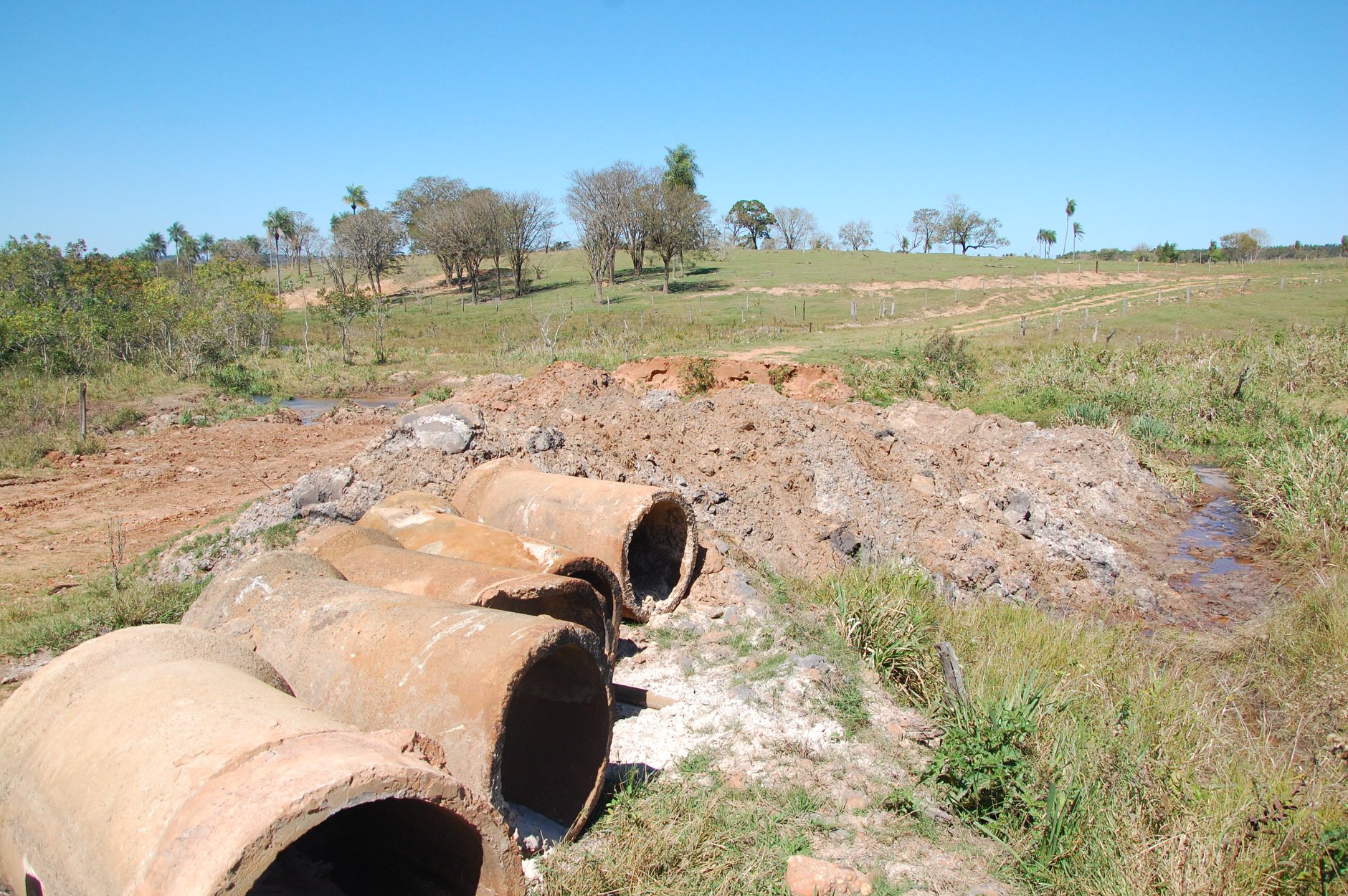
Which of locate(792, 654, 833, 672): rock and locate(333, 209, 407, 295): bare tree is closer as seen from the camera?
locate(792, 654, 833, 672): rock

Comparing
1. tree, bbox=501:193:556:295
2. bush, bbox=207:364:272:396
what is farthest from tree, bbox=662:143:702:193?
bush, bbox=207:364:272:396

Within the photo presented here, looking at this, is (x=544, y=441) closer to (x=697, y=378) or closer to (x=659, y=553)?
(x=659, y=553)

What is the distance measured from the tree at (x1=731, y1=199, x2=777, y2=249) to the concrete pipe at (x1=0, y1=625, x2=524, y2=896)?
94.1m

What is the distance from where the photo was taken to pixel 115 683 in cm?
322

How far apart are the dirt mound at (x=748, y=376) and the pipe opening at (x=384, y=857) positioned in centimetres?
1461

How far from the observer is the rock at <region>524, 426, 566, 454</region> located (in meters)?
8.77

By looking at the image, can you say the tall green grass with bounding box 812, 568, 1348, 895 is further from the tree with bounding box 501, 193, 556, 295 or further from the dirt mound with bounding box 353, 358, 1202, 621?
the tree with bounding box 501, 193, 556, 295

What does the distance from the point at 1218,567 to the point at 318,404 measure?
22.3 meters

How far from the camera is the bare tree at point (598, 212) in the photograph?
52.1 meters

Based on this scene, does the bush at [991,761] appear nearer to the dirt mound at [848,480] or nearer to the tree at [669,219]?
the dirt mound at [848,480]

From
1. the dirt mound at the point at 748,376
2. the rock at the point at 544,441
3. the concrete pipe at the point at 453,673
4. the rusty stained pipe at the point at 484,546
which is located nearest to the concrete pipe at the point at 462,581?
the rusty stained pipe at the point at 484,546

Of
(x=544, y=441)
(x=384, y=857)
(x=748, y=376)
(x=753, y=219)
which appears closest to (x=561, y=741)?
(x=384, y=857)

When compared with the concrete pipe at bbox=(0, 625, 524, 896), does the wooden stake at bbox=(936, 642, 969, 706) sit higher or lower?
lower

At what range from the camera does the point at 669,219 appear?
52.4 m
